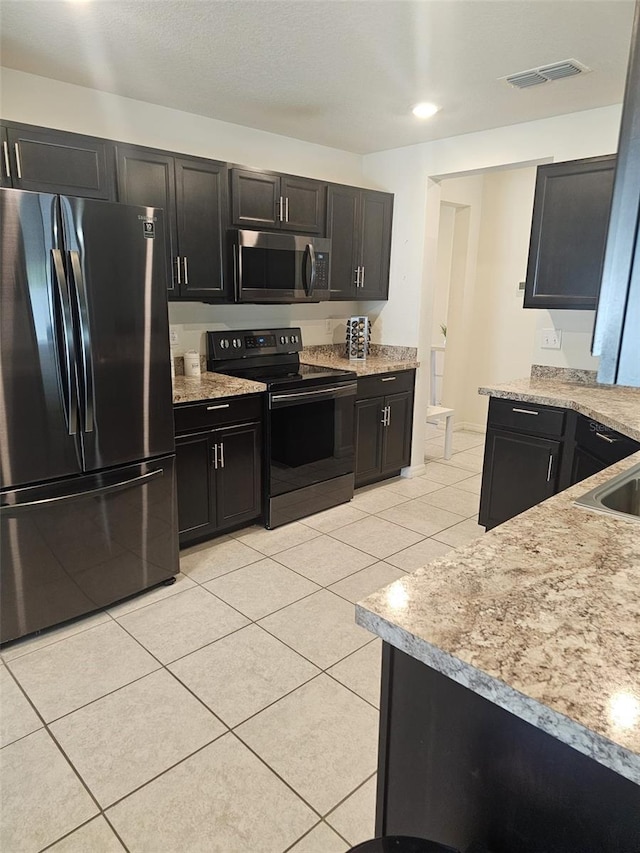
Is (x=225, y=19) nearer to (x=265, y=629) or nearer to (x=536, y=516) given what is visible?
(x=536, y=516)

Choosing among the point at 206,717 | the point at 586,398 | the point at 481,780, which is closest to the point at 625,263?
the point at 481,780

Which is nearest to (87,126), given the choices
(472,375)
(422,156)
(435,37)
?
(435,37)

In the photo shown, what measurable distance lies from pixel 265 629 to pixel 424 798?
1503 mm

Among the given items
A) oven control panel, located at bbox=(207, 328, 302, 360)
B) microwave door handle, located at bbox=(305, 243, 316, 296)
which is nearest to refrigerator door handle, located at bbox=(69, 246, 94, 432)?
oven control panel, located at bbox=(207, 328, 302, 360)

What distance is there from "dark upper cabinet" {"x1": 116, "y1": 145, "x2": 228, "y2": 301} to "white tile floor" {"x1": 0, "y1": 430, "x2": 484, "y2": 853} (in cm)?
162

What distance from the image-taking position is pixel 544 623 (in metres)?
0.96

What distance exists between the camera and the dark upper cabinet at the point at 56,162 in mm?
2516

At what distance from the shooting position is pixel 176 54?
2508 millimetres

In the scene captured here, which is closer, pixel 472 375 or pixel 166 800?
pixel 166 800

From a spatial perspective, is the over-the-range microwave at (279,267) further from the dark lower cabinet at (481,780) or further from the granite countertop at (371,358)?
the dark lower cabinet at (481,780)

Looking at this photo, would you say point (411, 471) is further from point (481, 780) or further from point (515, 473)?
point (481, 780)

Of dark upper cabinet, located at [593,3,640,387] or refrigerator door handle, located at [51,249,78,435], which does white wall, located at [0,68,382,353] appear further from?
dark upper cabinet, located at [593,3,640,387]

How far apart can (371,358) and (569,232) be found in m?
1.87

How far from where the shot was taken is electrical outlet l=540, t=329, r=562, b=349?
11.4 ft
